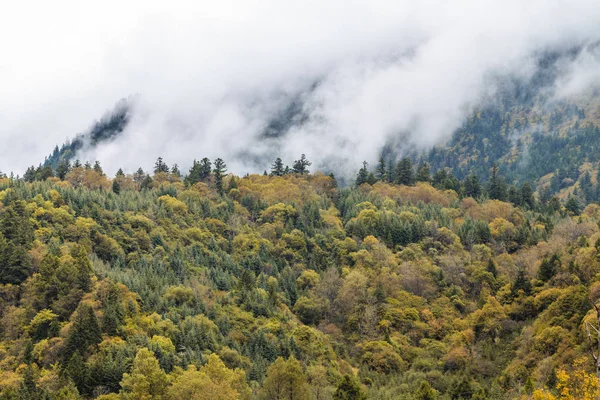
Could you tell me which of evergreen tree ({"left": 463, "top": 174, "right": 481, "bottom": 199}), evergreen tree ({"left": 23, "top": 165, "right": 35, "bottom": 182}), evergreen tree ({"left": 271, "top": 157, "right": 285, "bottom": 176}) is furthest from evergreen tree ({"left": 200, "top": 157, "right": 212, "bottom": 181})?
evergreen tree ({"left": 463, "top": 174, "right": 481, "bottom": 199})

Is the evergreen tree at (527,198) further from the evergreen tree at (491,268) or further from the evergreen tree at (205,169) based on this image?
the evergreen tree at (205,169)

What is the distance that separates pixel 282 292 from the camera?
103812mm

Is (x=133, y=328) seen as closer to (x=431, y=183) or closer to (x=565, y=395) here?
(x=565, y=395)

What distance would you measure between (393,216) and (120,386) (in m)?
73.9

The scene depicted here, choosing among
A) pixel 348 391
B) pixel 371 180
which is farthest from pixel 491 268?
pixel 371 180

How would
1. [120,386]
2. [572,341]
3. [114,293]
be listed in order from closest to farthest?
[120,386] < [572,341] < [114,293]

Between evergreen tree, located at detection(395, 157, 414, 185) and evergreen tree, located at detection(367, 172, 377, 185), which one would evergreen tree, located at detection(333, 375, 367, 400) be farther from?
evergreen tree, located at detection(395, 157, 414, 185)

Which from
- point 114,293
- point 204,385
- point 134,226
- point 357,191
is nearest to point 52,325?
point 114,293

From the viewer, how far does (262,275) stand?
4136 inches

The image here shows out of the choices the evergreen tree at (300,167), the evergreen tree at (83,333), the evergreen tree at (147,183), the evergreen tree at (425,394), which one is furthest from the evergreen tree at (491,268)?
the evergreen tree at (147,183)

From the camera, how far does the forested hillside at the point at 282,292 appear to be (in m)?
66.6

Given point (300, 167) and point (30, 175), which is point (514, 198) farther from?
point (30, 175)

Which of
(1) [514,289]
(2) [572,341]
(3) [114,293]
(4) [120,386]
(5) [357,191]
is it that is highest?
(5) [357,191]

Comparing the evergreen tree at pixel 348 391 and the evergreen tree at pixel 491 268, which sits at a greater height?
the evergreen tree at pixel 491 268
